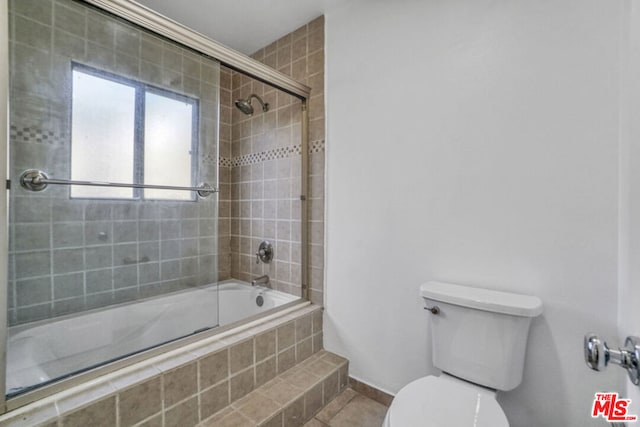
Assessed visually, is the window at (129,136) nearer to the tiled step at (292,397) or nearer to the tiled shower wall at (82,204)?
the tiled shower wall at (82,204)

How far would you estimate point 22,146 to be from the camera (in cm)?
137

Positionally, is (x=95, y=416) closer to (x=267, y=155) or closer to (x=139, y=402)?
(x=139, y=402)

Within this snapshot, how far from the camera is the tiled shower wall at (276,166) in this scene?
1.91 metres

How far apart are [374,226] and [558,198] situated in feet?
2.68

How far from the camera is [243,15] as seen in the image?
1.89 metres

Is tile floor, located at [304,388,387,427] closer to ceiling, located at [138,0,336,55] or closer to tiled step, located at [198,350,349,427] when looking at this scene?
tiled step, located at [198,350,349,427]

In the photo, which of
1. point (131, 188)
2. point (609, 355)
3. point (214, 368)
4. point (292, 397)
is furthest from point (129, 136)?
point (609, 355)

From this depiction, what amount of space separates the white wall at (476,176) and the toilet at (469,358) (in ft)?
0.45

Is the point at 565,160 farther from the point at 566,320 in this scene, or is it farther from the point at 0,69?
the point at 0,69

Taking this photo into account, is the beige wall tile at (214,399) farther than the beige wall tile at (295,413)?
No

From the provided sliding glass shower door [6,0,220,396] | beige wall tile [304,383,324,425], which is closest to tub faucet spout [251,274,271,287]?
sliding glass shower door [6,0,220,396]

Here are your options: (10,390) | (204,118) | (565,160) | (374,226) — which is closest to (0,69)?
(10,390)

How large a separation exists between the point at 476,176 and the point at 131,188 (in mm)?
2023

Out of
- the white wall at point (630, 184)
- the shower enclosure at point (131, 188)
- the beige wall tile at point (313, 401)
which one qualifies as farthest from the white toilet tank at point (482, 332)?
the shower enclosure at point (131, 188)
